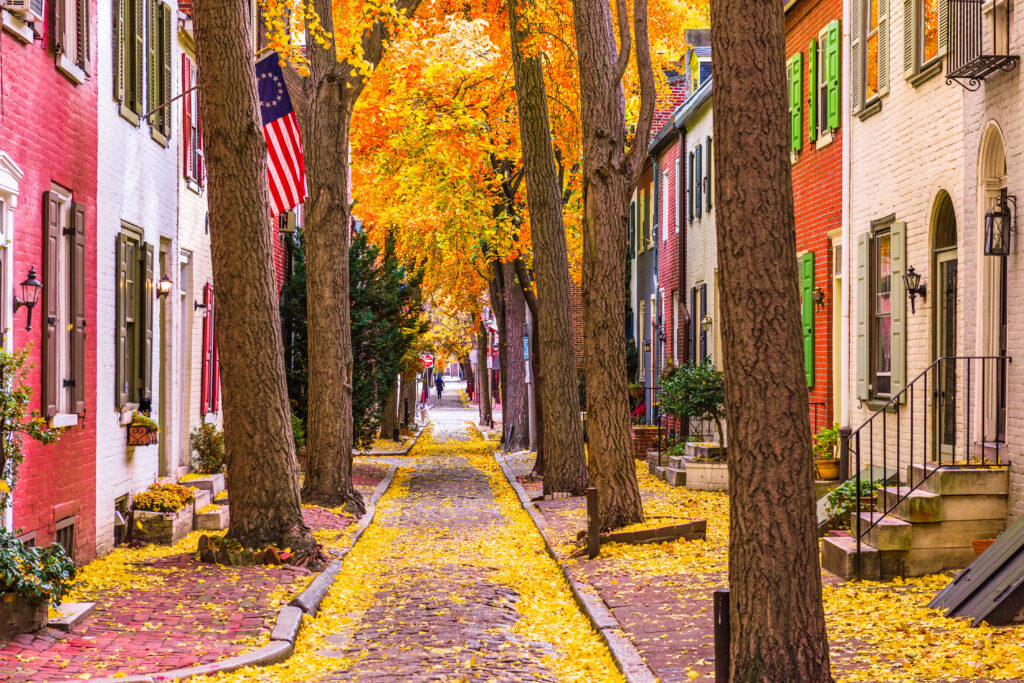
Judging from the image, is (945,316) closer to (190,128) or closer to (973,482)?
(973,482)

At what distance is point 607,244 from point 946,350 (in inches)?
143

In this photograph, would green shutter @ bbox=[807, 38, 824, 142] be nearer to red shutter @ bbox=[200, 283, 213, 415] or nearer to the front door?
the front door

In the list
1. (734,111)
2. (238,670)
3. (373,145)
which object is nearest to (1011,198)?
(734,111)

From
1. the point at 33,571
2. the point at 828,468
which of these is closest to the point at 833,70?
the point at 828,468

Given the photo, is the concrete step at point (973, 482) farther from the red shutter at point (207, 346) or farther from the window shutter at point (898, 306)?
the red shutter at point (207, 346)

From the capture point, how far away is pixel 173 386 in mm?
16641

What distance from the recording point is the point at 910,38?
1364 cm

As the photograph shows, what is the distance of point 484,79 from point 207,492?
12155mm

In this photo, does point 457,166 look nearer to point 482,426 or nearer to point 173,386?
point 173,386

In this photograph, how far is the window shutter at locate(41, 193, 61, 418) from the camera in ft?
35.3

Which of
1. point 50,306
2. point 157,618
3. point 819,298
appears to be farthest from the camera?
point 819,298

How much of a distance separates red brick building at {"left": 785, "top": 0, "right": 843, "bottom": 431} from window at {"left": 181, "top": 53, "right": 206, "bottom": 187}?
8.34 m

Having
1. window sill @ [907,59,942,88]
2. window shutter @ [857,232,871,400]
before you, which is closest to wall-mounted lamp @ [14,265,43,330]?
window sill @ [907,59,942,88]

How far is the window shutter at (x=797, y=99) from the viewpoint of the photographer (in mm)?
18859
